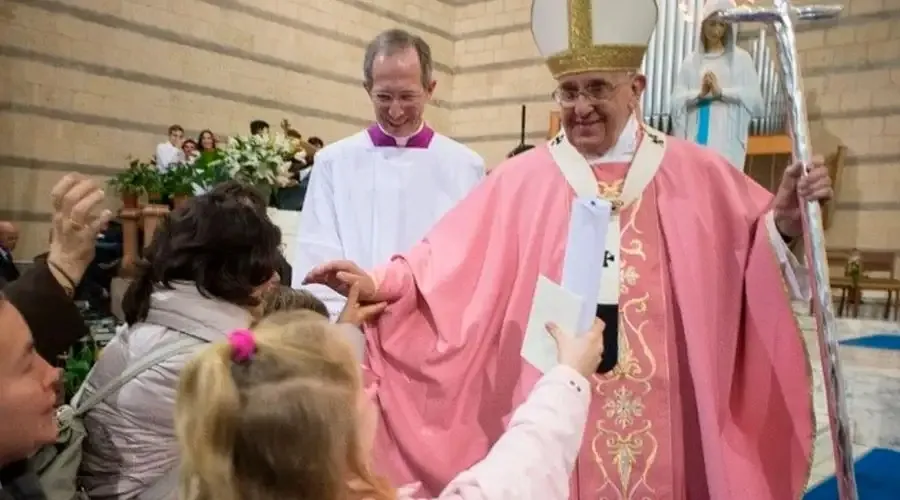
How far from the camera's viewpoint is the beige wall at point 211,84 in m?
7.54

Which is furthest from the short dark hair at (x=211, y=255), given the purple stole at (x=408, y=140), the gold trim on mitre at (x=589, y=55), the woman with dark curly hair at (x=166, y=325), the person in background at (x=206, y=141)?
the person in background at (x=206, y=141)

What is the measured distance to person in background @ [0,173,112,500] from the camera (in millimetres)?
1293

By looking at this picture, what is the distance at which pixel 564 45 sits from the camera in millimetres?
2246

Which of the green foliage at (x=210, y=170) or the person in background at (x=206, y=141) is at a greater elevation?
the person in background at (x=206, y=141)

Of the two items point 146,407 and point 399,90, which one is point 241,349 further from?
point 399,90

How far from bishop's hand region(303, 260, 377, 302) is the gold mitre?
2.40 feet

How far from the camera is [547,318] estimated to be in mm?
1796

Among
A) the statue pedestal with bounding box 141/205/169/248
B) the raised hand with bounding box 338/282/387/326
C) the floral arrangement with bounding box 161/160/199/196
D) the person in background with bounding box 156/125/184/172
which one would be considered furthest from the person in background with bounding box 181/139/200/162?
the raised hand with bounding box 338/282/387/326

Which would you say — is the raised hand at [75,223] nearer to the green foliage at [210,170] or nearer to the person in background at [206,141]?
the green foliage at [210,170]

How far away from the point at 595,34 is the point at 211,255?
1.10 metres

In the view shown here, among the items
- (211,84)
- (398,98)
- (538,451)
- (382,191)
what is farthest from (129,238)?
(538,451)

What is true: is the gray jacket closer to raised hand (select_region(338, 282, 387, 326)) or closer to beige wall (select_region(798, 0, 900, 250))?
raised hand (select_region(338, 282, 387, 326))

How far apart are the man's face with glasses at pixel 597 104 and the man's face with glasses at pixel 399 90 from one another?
766 millimetres

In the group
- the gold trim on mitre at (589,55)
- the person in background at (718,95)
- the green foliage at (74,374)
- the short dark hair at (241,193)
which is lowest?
the green foliage at (74,374)
